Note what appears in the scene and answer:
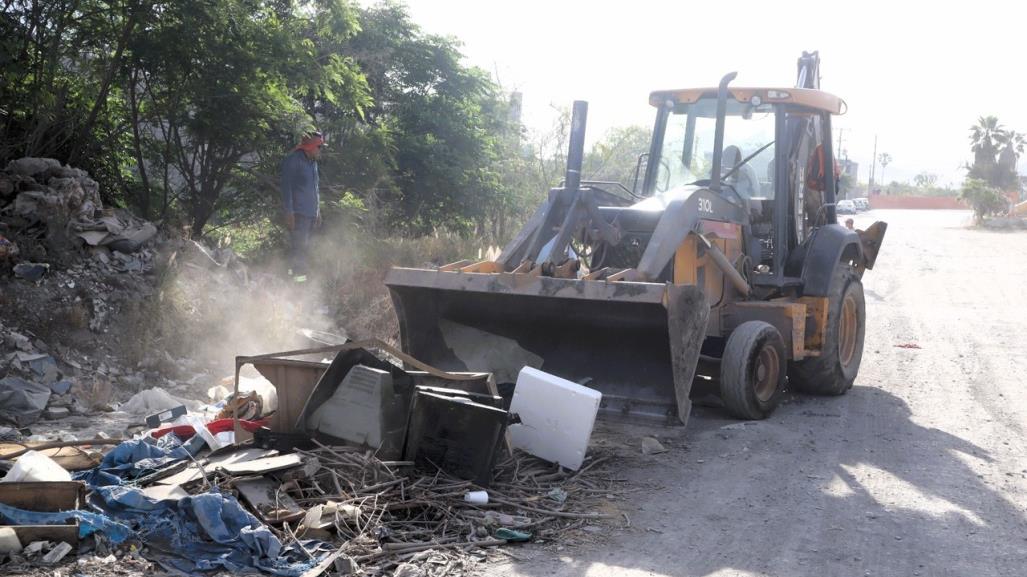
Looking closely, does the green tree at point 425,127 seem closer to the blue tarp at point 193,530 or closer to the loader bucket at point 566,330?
the loader bucket at point 566,330

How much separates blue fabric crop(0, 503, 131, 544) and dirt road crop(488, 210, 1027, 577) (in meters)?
1.81

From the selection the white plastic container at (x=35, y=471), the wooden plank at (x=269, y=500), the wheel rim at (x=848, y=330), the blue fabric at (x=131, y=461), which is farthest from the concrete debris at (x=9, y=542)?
the wheel rim at (x=848, y=330)

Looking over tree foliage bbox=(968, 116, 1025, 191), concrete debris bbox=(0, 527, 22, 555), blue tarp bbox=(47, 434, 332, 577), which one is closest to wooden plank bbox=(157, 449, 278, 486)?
blue tarp bbox=(47, 434, 332, 577)

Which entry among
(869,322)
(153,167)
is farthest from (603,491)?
(869,322)

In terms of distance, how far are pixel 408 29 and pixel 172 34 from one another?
6.62 meters

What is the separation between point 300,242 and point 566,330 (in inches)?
166

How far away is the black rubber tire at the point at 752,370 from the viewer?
785cm

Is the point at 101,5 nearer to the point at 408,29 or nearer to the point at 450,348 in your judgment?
the point at 450,348

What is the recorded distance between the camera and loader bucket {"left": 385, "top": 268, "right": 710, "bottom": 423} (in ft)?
23.4

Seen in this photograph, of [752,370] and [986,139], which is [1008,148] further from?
[752,370]

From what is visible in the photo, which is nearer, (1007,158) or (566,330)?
(566,330)

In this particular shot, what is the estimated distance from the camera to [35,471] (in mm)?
5004

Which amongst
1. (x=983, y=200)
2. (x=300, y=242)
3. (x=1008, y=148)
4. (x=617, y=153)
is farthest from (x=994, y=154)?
(x=300, y=242)

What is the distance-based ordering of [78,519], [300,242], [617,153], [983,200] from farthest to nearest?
[983,200]
[617,153]
[300,242]
[78,519]
